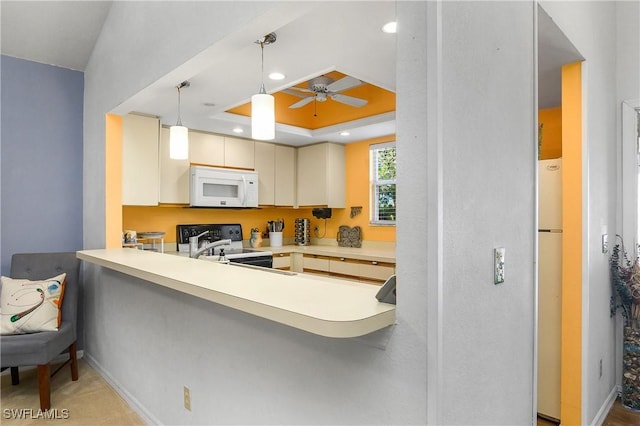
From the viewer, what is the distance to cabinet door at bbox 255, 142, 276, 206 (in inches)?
178

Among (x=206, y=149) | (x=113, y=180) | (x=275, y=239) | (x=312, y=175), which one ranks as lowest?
(x=275, y=239)

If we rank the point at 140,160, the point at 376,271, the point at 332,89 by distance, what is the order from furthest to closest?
the point at 376,271, the point at 140,160, the point at 332,89

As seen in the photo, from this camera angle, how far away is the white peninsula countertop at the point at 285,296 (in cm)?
100

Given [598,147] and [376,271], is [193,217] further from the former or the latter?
[598,147]

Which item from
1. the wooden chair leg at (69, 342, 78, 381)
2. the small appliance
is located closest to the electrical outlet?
the wooden chair leg at (69, 342, 78, 381)

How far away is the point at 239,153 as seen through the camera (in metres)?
4.34

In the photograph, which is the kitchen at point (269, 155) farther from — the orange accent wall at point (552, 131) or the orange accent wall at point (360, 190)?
the orange accent wall at point (552, 131)

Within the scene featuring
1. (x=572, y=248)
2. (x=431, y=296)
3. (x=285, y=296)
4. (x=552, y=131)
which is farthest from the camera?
(x=552, y=131)

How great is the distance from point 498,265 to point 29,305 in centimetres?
302

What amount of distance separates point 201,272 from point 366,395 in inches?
37.9

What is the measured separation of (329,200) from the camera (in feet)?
15.1

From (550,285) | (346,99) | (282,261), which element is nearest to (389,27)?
(346,99)

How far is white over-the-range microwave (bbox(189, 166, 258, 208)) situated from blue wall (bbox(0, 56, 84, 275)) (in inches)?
39.8

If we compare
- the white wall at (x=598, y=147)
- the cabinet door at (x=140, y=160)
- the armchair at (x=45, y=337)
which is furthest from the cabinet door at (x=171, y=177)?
the white wall at (x=598, y=147)
